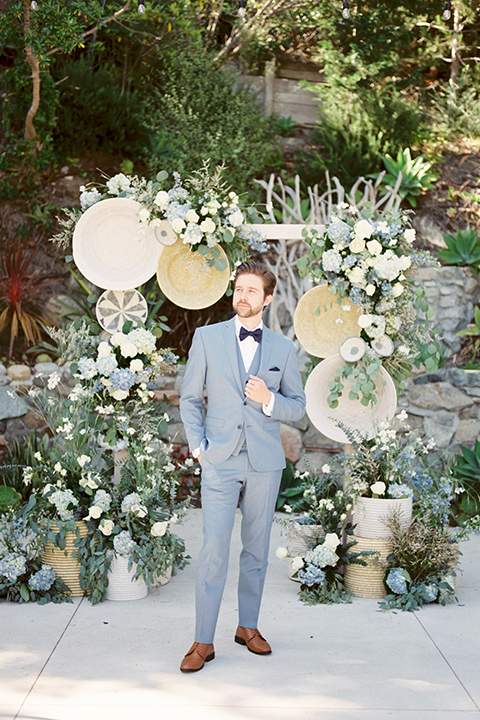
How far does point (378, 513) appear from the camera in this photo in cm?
401

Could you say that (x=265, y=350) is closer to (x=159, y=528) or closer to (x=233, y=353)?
(x=233, y=353)

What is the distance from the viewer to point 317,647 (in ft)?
10.9

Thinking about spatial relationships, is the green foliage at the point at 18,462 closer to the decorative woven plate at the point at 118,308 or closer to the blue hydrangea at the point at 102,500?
the decorative woven plate at the point at 118,308

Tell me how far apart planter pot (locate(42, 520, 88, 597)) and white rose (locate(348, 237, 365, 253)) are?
6.51 ft

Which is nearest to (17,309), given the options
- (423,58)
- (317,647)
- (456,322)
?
(456,322)

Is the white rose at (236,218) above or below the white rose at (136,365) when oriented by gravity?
above

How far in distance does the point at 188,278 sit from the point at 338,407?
1118 millimetres

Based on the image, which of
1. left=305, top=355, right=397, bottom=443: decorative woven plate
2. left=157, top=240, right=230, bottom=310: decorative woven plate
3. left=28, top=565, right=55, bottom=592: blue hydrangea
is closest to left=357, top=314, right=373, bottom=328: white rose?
left=305, top=355, right=397, bottom=443: decorative woven plate

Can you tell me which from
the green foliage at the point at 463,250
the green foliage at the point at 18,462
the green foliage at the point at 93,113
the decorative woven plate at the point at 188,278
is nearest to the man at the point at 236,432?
the decorative woven plate at the point at 188,278

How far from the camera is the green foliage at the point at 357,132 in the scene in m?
8.54

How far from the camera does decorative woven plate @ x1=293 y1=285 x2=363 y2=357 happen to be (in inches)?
168

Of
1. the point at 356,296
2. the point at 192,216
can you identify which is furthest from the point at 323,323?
the point at 192,216

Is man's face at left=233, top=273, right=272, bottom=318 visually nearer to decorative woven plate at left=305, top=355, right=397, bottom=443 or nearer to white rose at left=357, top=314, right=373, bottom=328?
white rose at left=357, top=314, right=373, bottom=328

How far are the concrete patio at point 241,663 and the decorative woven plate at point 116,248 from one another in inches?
67.2
